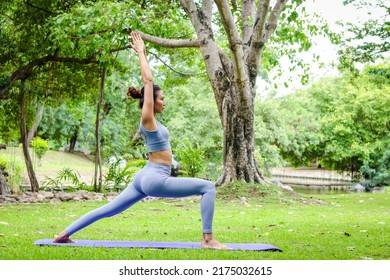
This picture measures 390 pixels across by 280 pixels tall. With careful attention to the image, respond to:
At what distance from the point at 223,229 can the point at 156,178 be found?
9.67 ft

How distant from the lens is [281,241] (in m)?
7.25

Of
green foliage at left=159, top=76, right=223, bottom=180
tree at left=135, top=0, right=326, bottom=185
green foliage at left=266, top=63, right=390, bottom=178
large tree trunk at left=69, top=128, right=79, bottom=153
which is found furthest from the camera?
large tree trunk at left=69, top=128, right=79, bottom=153

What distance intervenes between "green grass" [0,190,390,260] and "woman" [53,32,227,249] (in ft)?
1.28

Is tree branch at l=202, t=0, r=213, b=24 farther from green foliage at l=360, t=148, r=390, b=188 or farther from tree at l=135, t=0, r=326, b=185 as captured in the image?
green foliage at l=360, t=148, r=390, b=188

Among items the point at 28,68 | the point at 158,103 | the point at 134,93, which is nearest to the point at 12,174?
the point at 28,68

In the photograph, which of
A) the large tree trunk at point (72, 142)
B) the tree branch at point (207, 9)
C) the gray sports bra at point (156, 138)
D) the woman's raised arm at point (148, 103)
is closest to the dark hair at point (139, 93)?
the woman's raised arm at point (148, 103)

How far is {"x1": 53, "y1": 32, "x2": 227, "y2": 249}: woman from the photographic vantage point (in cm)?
593

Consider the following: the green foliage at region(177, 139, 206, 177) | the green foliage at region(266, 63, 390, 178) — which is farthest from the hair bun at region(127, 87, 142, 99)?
the green foliage at region(266, 63, 390, 178)

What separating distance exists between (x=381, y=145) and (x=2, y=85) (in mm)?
24164

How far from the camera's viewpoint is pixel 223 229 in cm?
866

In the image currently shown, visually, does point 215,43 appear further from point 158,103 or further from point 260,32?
point 158,103

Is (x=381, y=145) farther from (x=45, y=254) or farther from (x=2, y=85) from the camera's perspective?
(x=45, y=254)

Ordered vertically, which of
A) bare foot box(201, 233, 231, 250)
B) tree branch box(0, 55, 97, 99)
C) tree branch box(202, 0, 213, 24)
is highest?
tree branch box(202, 0, 213, 24)

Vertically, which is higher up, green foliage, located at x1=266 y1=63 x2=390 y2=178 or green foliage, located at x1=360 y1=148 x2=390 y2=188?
green foliage, located at x1=266 y1=63 x2=390 y2=178
